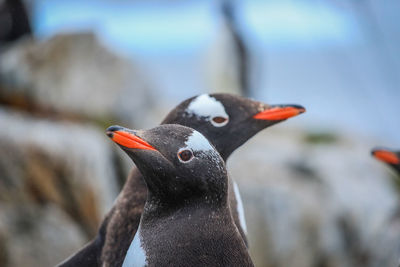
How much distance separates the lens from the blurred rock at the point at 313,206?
692cm

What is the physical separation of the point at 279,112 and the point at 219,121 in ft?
0.74

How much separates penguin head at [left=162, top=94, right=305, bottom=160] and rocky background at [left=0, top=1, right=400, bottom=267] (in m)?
2.43

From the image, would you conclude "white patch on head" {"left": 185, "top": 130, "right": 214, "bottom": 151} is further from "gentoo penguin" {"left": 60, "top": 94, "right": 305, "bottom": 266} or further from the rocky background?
the rocky background

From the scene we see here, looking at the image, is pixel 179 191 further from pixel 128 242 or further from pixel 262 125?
pixel 262 125

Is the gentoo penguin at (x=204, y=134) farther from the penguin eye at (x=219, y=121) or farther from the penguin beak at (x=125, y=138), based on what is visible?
the penguin beak at (x=125, y=138)

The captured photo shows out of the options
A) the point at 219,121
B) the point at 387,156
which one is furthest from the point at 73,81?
the point at 219,121

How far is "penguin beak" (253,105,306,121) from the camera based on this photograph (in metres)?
2.22

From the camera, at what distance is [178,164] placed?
169 cm

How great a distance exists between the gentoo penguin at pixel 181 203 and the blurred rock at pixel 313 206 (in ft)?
16.4

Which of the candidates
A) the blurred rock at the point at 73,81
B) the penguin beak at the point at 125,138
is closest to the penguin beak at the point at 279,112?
the penguin beak at the point at 125,138

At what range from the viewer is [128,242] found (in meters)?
1.97

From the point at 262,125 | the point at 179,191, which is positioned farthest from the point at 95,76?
the point at 179,191

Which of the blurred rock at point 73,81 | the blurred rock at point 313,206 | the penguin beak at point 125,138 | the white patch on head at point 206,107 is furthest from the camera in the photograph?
the blurred rock at point 313,206

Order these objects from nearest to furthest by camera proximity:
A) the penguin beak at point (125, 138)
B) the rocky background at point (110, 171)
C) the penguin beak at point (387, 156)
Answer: the penguin beak at point (125, 138), the penguin beak at point (387, 156), the rocky background at point (110, 171)
